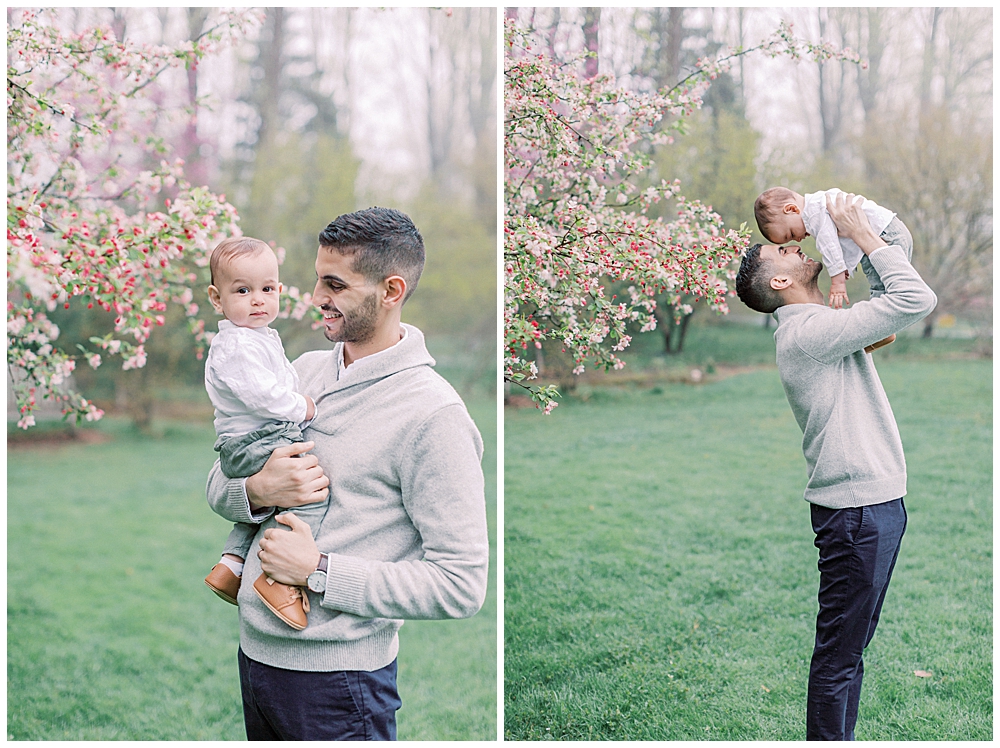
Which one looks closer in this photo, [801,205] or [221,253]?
[221,253]

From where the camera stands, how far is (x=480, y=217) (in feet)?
27.3

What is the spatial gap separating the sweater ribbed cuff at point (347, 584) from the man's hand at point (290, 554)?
0.04 meters

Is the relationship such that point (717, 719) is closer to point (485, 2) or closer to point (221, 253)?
point (221, 253)

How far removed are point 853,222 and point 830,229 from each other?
0.16 ft

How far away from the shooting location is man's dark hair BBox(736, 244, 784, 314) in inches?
69.9

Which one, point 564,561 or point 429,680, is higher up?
point 564,561

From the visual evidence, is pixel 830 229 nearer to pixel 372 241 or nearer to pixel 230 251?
pixel 372 241

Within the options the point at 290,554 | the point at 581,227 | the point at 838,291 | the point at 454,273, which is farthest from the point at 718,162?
the point at 454,273

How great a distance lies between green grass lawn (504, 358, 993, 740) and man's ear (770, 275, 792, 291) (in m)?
1.24

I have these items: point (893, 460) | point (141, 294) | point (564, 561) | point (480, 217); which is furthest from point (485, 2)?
point (480, 217)

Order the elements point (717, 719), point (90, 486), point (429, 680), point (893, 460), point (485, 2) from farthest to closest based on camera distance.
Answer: point (90, 486)
point (429, 680)
point (485, 2)
point (717, 719)
point (893, 460)

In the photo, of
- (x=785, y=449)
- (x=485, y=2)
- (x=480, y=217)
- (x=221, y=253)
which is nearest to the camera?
(x=221, y=253)

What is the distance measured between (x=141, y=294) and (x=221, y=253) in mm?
1428

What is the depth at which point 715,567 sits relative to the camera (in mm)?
3594
